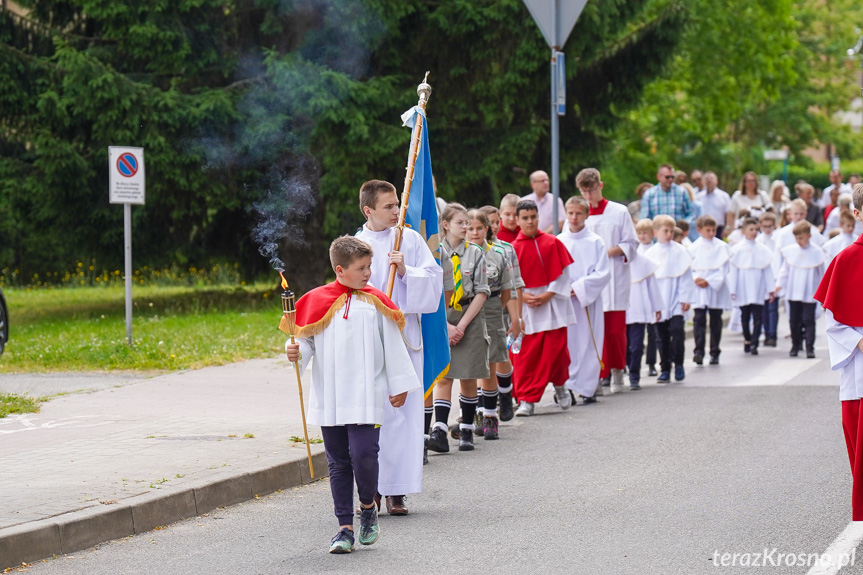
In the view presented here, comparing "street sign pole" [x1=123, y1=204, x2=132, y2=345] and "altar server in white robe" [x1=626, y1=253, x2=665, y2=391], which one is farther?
"street sign pole" [x1=123, y1=204, x2=132, y2=345]

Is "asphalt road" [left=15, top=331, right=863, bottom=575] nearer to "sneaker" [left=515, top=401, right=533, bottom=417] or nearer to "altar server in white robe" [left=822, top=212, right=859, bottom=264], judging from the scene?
"sneaker" [left=515, top=401, right=533, bottom=417]

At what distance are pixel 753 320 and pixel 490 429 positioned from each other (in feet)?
24.1

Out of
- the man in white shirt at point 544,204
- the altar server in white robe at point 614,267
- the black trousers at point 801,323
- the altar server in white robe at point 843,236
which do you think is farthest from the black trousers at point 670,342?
the black trousers at point 801,323

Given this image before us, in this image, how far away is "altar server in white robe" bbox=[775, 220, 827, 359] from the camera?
15977mm

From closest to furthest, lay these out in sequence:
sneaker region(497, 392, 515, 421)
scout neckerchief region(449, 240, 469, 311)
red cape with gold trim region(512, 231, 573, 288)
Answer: scout neckerchief region(449, 240, 469, 311) → sneaker region(497, 392, 515, 421) → red cape with gold trim region(512, 231, 573, 288)

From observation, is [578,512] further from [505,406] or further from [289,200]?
[289,200]

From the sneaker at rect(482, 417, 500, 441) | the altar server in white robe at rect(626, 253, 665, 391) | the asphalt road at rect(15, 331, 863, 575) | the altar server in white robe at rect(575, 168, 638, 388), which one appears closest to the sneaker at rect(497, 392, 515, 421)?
the asphalt road at rect(15, 331, 863, 575)

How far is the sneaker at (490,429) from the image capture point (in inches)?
397

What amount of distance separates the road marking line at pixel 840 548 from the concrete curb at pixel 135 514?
11.2 feet

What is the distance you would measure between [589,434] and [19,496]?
184 inches

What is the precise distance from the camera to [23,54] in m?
19.2

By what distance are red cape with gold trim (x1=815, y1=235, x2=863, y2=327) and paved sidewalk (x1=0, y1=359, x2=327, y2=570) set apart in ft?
11.8

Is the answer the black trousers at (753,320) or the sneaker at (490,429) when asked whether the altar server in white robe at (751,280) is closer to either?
the black trousers at (753,320)

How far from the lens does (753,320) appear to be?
16.5 metres
